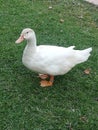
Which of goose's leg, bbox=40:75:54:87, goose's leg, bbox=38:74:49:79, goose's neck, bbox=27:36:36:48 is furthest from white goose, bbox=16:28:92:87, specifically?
goose's leg, bbox=38:74:49:79

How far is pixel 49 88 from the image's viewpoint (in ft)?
13.9

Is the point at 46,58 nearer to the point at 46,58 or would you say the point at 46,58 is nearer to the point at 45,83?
the point at 46,58

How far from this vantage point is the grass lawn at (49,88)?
12.3 ft

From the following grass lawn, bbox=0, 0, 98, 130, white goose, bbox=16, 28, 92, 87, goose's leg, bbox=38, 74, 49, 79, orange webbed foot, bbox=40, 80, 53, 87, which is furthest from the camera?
goose's leg, bbox=38, 74, 49, 79

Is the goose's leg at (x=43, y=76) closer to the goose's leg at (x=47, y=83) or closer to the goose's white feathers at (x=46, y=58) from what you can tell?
the goose's leg at (x=47, y=83)

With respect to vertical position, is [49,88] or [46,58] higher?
[46,58]

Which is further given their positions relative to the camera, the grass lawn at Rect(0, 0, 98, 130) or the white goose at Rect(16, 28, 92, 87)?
the white goose at Rect(16, 28, 92, 87)

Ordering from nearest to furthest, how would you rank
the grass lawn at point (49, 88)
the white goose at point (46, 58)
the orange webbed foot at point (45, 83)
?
the grass lawn at point (49, 88), the white goose at point (46, 58), the orange webbed foot at point (45, 83)

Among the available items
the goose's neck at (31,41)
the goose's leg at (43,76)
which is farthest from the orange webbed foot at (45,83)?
the goose's neck at (31,41)

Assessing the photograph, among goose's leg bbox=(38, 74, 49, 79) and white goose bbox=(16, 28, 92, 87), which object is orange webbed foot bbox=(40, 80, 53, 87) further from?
white goose bbox=(16, 28, 92, 87)

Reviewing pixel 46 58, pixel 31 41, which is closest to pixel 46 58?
pixel 46 58

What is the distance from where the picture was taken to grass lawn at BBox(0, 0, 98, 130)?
3.75 metres

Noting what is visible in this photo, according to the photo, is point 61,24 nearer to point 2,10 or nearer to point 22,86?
point 2,10

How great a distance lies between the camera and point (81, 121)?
378 centimetres
